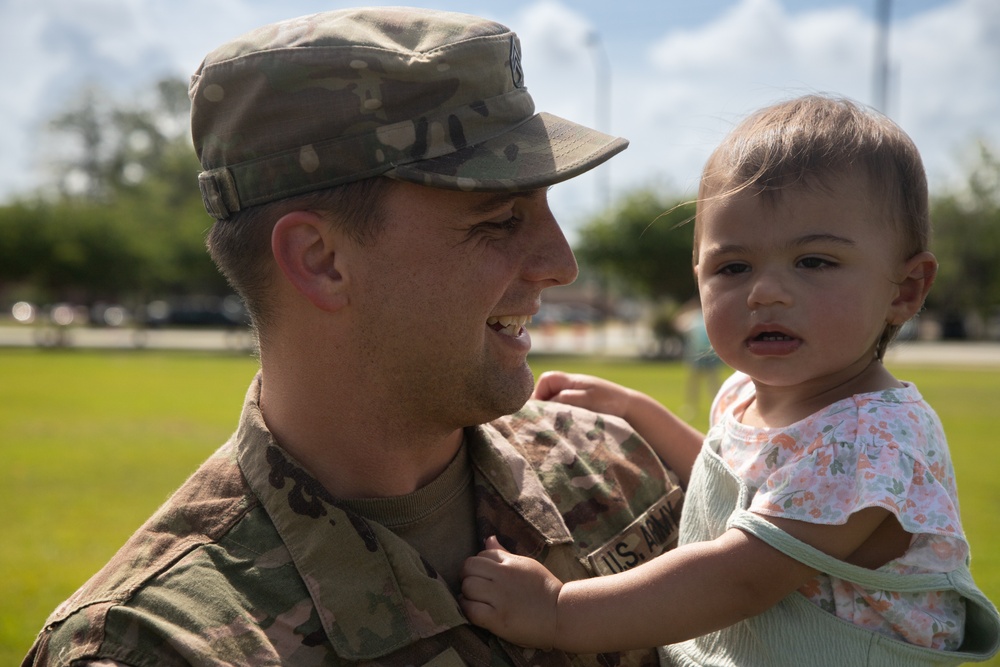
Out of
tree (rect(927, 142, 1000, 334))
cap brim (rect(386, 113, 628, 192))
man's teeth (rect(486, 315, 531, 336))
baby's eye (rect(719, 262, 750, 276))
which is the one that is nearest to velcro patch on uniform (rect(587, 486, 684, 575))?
man's teeth (rect(486, 315, 531, 336))

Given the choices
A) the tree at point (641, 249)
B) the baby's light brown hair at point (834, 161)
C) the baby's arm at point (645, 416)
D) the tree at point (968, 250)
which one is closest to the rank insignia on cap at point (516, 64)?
the baby's light brown hair at point (834, 161)

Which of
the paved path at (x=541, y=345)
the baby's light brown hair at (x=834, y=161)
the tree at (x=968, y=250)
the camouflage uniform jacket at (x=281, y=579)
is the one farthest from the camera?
the tree at (x=968, y=250)

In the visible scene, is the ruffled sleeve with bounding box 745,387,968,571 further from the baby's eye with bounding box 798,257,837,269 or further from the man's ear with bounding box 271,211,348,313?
the man's ear with bounding box 271,211,348,313

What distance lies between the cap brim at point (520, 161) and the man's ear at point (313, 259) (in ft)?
0.75

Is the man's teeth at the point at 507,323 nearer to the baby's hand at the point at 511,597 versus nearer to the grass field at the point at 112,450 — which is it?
the baby's hand at the point at 511,597

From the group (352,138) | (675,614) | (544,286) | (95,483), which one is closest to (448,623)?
(675,614)

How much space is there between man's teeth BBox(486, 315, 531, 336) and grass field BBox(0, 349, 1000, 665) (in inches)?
188

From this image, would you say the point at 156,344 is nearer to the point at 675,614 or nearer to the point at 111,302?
the point at 111,302

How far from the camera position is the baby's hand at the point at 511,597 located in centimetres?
214

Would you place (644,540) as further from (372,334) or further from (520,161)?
(520,161)

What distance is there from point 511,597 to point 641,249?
121 feet

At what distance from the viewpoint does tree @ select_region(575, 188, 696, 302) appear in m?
37.8

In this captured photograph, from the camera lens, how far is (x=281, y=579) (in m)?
2.03

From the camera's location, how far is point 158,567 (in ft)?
6.46
